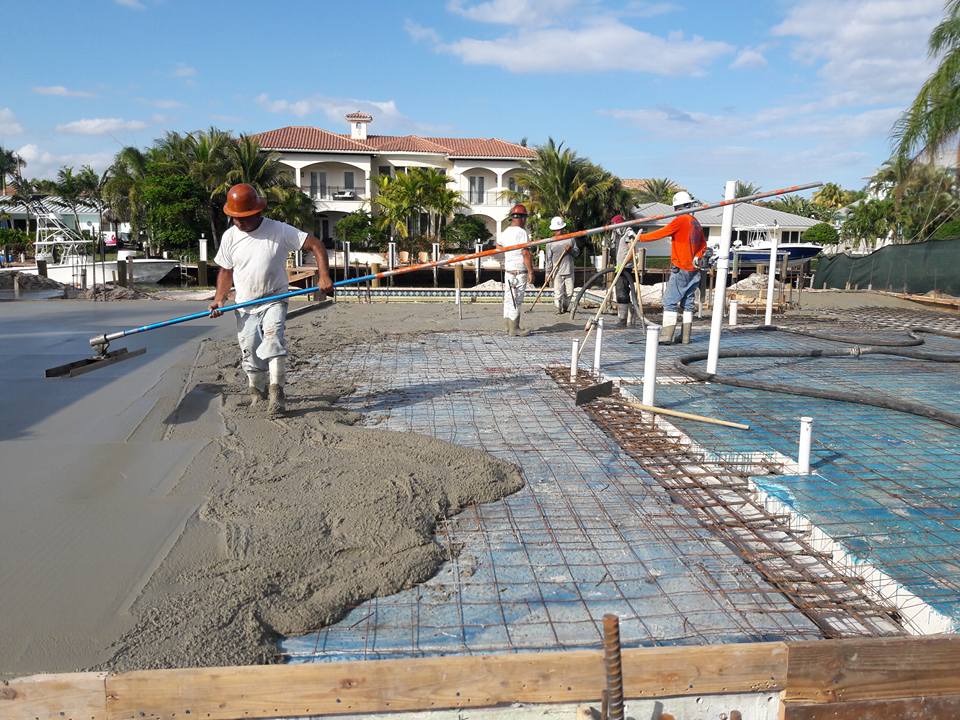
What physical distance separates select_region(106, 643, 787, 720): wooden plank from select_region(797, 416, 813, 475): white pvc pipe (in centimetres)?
195

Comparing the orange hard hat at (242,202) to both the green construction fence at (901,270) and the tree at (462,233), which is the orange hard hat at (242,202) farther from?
the tree at (462,233)

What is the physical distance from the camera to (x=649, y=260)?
32.3m

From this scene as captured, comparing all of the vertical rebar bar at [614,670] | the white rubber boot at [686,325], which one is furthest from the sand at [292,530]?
the white rubber boot at [686,325]

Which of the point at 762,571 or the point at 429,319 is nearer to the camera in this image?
the point at 762,571

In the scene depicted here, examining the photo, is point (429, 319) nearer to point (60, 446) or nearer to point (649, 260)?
point (60, 446)

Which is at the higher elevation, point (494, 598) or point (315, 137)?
point (315, 137)

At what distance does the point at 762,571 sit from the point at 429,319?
8466mm

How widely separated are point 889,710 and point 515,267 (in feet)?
21.8

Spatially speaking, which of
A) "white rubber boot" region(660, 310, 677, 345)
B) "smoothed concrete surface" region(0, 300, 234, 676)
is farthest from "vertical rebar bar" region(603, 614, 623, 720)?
"white rubber boot" region(660, 310, 677, 345)

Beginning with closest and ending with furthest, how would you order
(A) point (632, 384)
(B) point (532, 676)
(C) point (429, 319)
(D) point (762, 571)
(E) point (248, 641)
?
(B) point (532, 676)
(E) point (248, 641)
(D) point (762, 571)
(A) point (632, 384)
(C) point (429, 319)

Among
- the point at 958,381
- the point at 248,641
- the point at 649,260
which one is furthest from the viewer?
the point at 649,260

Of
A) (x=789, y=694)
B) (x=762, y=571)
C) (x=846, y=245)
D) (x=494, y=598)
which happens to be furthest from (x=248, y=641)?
(x=846, y=245)

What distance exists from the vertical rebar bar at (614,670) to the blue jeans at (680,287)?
588cm

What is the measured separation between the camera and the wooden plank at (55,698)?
5.98 ft
